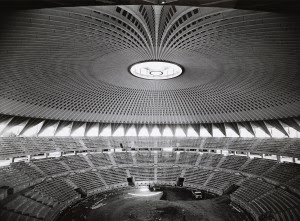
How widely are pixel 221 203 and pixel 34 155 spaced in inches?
1172

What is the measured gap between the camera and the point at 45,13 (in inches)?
529

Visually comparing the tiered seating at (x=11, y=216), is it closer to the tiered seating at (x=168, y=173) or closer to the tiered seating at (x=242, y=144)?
the tiered seating at (x=168, y=173)

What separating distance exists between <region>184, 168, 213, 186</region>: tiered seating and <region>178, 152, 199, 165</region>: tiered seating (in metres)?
2.30

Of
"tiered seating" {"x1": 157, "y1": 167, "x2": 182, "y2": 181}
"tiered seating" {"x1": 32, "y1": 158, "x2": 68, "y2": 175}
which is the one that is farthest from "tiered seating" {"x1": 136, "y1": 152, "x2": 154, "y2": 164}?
"tiered seating" {"x1": 32, "y1": 158, "x2": 68, "y2": 175}

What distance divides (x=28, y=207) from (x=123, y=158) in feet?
75.9

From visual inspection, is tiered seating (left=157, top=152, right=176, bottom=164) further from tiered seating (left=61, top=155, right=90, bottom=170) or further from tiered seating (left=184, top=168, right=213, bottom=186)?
tiered seating (left=61, top=155, right=90, bottom=170)

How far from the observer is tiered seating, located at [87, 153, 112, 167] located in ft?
143

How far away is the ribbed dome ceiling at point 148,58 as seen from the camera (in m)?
14.8

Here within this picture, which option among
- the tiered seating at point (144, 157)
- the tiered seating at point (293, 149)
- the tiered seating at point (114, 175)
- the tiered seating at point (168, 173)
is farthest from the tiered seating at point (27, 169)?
the tiered seating at point (293, 149)

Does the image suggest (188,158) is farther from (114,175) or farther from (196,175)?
(114,175)

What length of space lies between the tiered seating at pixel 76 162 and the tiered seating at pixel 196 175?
1819cm

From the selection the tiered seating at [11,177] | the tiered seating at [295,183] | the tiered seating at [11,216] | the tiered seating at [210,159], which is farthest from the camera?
the tiered seating at [210,159]

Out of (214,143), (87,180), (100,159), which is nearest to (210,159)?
(214,143)

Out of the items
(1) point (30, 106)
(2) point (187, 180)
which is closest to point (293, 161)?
(2) point (187, 180)
